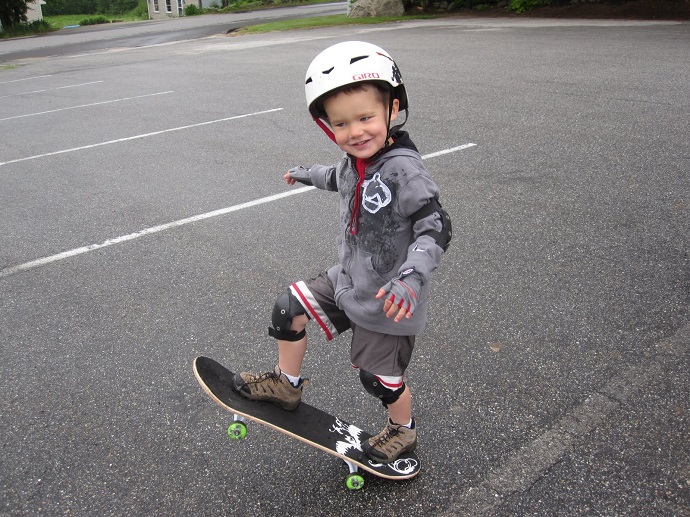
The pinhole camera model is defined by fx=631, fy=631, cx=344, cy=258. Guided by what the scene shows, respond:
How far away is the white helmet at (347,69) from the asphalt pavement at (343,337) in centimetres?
150

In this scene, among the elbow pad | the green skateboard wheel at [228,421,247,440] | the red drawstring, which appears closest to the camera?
the elbow pad

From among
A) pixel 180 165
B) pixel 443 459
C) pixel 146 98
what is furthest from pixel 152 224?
pixel 146 98

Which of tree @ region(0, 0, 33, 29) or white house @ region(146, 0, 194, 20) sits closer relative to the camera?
tree @ region(0, 0, 33, 29)

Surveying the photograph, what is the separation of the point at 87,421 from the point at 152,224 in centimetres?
262

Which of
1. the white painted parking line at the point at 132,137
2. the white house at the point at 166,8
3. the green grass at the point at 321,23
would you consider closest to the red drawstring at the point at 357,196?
the white painted parking line at the point at 132,137

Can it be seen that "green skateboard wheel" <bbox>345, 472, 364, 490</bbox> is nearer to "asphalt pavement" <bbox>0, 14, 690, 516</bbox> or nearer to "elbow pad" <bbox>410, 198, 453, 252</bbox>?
"asphalt pavement" <bbox>0, 14, 690, 516</bbox>

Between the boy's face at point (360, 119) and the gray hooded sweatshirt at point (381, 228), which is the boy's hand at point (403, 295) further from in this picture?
the boy's face at point (360, 119)

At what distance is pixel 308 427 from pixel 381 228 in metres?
0.89

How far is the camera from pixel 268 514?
239 cm

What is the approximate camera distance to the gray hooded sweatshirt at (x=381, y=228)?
7.18 ft

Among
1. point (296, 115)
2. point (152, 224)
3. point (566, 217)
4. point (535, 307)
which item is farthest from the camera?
point (296, 115)

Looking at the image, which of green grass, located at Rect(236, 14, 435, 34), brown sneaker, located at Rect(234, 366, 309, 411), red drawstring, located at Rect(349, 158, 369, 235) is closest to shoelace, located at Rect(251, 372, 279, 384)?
brown sneaker, located at Rect(234, 366, 309, 411)

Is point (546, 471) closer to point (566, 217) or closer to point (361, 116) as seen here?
point (361, 116)

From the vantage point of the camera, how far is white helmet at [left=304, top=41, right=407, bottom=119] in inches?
84.1
